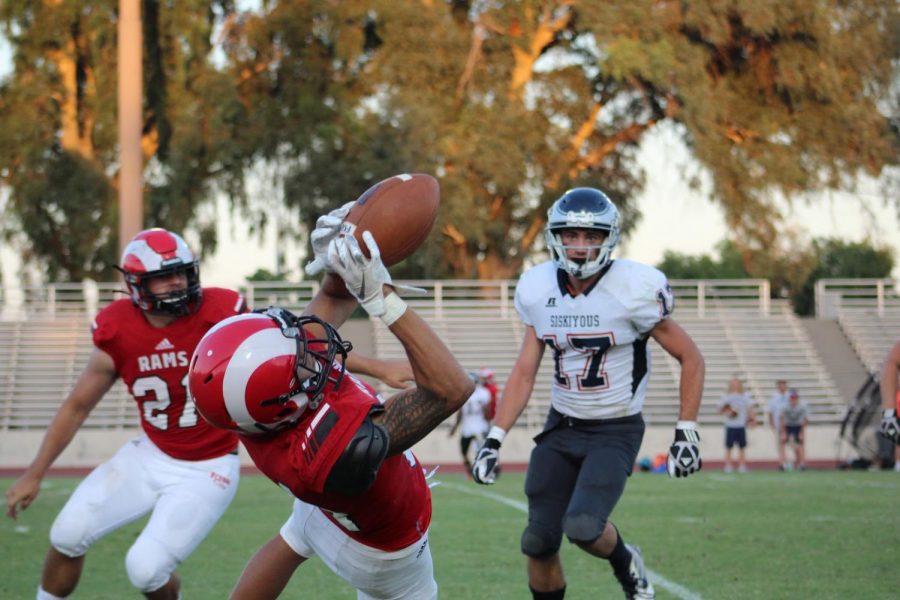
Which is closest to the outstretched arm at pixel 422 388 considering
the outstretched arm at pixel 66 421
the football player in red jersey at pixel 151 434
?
the football player in red jersey at pixel 151 434

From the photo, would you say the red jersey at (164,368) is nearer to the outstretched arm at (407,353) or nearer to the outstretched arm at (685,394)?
the outstretched arm at (685,394)

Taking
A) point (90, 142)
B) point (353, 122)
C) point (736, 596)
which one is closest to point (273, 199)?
point (353, 122)

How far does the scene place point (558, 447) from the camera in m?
5.74

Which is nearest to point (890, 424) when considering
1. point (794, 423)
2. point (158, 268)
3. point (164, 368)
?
point (164, 368)

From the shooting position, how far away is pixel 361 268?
10.6 ft

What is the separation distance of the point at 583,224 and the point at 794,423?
14.3 meters

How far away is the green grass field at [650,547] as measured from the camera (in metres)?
6.91

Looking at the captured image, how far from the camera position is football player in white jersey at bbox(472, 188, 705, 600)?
5.55m

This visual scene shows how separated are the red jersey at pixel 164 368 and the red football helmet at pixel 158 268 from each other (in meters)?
0.09

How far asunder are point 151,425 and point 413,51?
2208 centimetres

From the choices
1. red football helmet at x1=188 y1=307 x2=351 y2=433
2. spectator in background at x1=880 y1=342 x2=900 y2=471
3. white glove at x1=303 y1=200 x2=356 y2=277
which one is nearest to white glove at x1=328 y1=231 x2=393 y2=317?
white glove at x1=303 y1=200 x2=356 y2=277

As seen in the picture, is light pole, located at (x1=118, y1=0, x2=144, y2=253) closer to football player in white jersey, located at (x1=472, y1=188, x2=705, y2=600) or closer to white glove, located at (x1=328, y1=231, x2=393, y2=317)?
football player in white jersey, located at (x1=472, y1=188, x2=705, y2=600)

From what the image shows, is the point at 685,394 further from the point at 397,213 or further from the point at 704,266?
the point at 704,266

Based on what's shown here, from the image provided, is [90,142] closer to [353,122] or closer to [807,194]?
[353,122]
